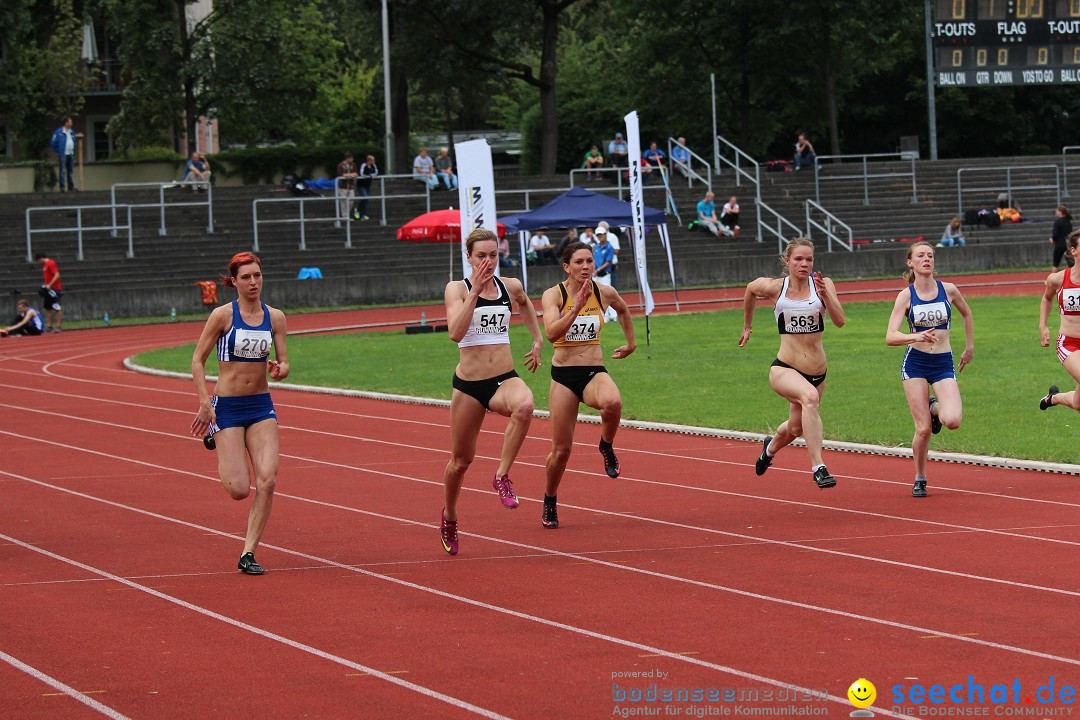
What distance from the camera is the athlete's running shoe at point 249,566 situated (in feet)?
29.7

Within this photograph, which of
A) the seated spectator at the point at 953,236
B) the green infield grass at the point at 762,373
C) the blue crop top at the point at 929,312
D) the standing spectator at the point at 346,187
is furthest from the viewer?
the seated spectator at the point at 953,236

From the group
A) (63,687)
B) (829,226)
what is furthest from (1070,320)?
(829,226)

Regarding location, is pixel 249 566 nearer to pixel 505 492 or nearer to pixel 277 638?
pixel 277 638

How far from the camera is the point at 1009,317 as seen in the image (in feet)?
88.1

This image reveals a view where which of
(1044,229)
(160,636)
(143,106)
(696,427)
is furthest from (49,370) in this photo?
(1044,229)

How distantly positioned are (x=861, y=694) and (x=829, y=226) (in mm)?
38978

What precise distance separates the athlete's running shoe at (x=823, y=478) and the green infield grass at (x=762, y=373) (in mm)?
3061

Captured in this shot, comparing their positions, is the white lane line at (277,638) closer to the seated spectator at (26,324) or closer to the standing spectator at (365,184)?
the seated spectator at (26,324)

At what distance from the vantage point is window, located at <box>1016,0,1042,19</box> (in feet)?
141

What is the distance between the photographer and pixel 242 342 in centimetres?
930

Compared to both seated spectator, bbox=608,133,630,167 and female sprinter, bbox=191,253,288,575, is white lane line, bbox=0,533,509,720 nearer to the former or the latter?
female sprinter, bbox=191,253,288,575

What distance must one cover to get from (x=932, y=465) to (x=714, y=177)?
119 ft

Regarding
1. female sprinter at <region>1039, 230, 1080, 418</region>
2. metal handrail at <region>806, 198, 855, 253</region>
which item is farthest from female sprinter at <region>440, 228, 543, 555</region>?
metal handrail at <region>806, 198, 855, 253</region>

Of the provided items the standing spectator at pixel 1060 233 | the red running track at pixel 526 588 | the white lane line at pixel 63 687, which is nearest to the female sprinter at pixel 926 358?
the red running track at pixel 526 588
